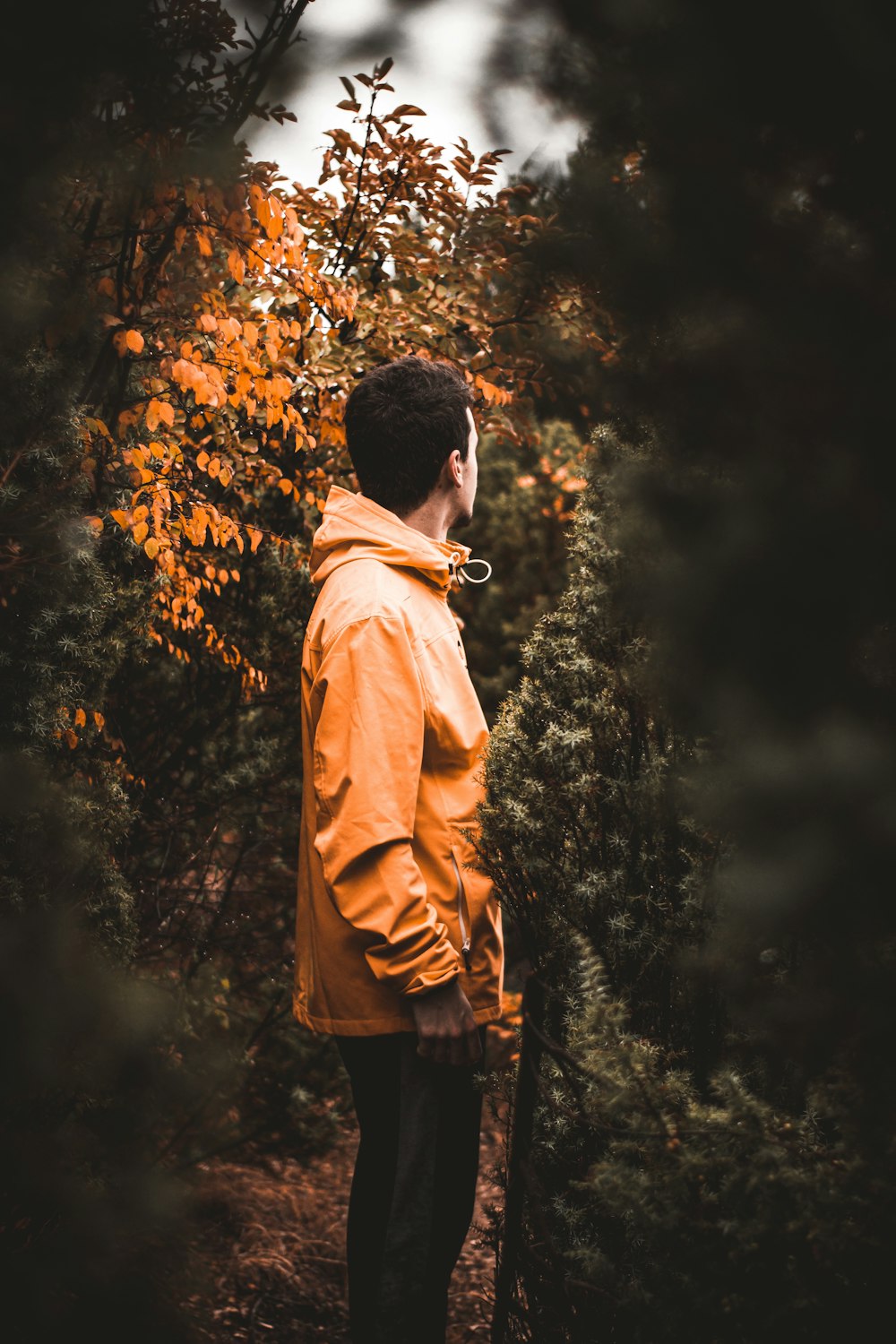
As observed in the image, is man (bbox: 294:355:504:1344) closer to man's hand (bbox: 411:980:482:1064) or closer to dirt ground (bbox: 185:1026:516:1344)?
man's hand (bbox: 411:980:482:1064)

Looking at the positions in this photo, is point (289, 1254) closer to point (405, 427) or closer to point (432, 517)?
point (432, 517)

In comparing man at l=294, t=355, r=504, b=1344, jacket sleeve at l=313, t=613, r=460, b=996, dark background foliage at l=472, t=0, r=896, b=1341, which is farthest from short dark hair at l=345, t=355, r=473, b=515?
dark background foliage at l=472, t=0, r=896, b=1341

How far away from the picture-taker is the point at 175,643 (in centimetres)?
324

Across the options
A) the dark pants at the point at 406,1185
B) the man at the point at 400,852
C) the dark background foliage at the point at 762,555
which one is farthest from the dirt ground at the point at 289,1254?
the dark background foliage at the point at 762,555

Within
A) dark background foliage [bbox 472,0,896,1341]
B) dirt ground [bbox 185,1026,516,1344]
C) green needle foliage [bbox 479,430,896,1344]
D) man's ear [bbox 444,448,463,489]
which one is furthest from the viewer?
dirt ground [bbox 185,1026,516,1344]

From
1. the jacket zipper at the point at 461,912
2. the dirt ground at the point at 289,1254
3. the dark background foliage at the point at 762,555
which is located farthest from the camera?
the dirt ground at the point at 289,1254

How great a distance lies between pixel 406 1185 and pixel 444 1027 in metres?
0.32

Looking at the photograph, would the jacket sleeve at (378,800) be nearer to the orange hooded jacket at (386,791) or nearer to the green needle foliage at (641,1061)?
the orange hooded jacket at (386,791)

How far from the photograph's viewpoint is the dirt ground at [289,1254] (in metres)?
3.13

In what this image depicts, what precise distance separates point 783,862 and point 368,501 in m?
1.51

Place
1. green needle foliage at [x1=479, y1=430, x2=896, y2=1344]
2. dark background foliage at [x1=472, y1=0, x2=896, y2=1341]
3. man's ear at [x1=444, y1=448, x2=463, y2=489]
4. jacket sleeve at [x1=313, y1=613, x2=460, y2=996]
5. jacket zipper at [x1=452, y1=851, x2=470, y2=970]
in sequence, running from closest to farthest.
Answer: dark background foliage at [x1=472, y1=0, x2=896, y2=1341] < green needle foliage at [x1=479, y1=430, x2=896, y2=1344] < jacket sleeve at [x1=313, y1=613, x2=460, y2=996] < jacket zipper at [x1=452, y1=851, x2=470, y2=970] < man's ear at [x1=444, y1=448, x2=463, y2=489]

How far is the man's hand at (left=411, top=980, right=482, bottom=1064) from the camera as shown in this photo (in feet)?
6.18

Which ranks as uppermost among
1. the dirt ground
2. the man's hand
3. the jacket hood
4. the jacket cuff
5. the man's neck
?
the man's neck

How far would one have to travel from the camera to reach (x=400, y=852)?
6.11ft
